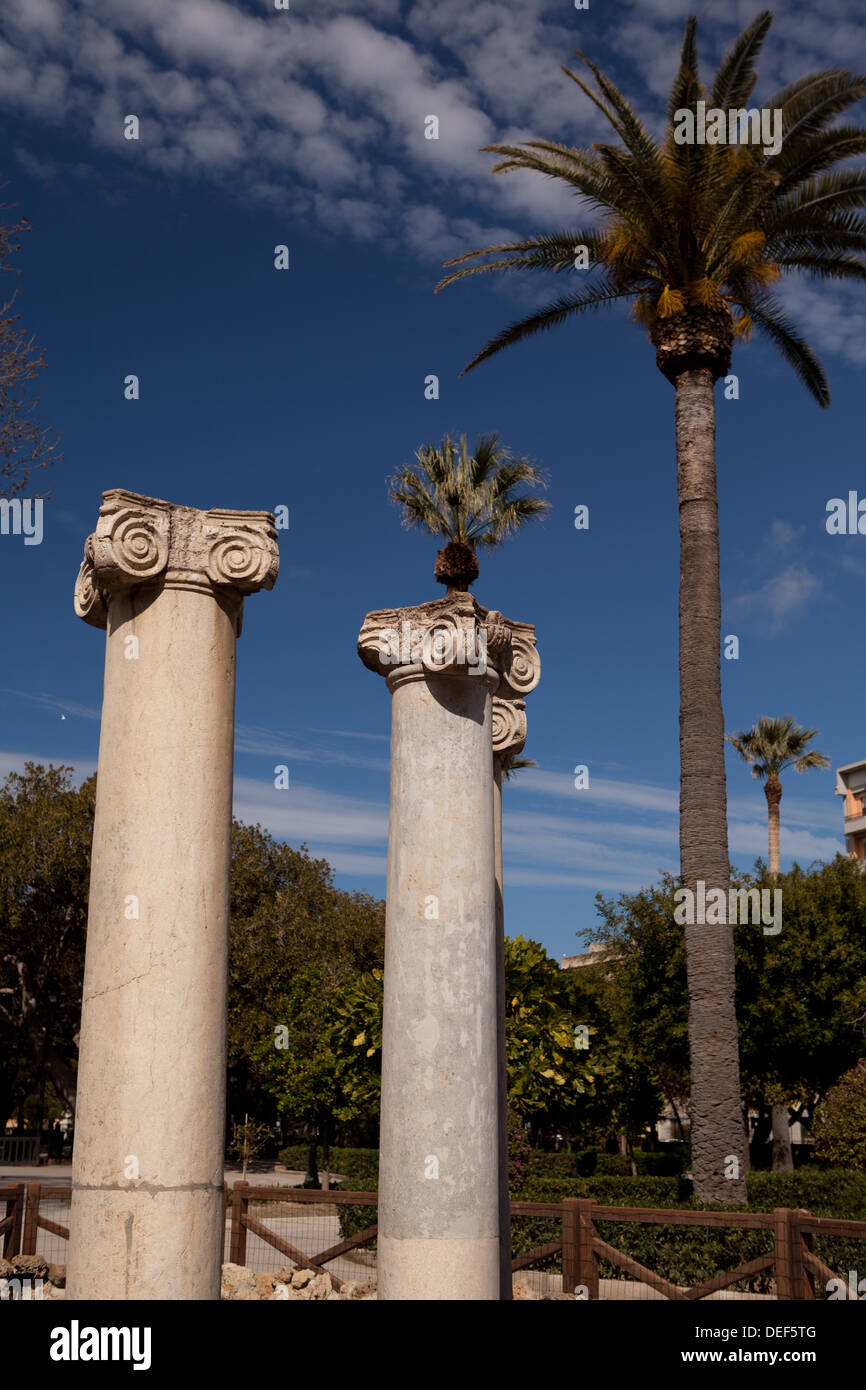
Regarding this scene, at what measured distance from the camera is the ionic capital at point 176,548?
23.2ft

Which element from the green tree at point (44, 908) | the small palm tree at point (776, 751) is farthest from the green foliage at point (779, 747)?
the green tree at point (44, 908)

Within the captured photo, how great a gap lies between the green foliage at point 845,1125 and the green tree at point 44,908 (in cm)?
2437

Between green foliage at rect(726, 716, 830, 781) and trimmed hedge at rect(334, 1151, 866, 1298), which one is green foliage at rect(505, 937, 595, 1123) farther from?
green foliage at rect(726, 716, 830, 781)

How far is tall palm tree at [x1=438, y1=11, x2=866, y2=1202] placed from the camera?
65.9ft

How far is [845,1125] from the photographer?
2867 centimetres

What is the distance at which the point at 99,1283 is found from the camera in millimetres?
6348

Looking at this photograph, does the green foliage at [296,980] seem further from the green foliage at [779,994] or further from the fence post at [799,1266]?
the fence post at [799,1266]

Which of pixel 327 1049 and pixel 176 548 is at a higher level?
pixel 176 548

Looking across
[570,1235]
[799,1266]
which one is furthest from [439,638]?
[570,1235]

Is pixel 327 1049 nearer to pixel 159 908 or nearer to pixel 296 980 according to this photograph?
pixel 296 980

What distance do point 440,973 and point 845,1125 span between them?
24.2 m

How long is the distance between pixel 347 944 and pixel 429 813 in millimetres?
41590
